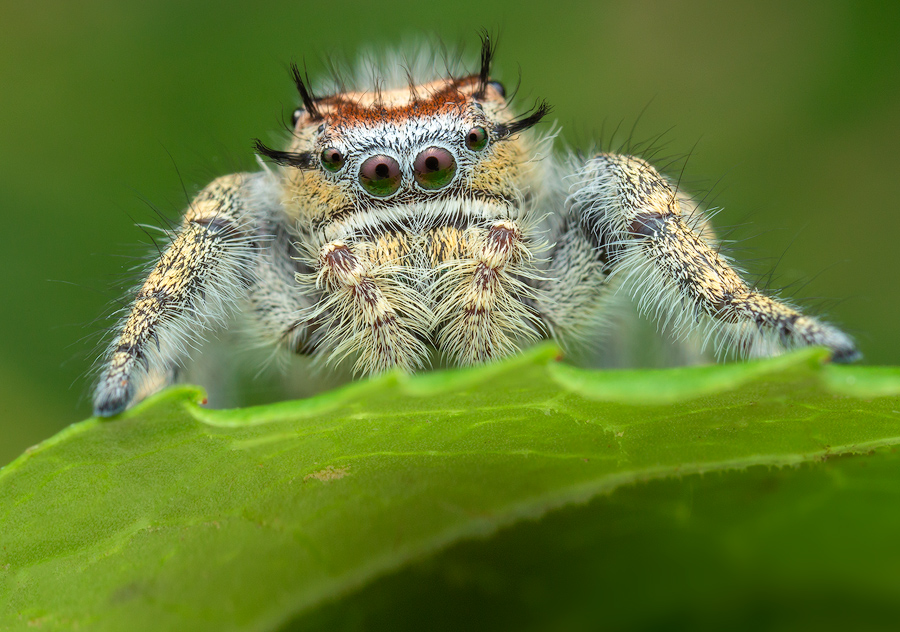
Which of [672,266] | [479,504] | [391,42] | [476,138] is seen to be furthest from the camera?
[391,42]

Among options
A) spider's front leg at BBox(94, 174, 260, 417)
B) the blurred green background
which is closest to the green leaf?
spider's front leg at BBox(94, 174, 260, 417)

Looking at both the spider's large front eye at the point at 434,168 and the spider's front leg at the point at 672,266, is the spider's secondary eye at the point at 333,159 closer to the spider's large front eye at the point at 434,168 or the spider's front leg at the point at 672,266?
the spider's large front eye at the point at 434,168

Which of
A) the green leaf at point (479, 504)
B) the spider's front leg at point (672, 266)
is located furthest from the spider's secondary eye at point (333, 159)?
the green leaf at point (479, 504)

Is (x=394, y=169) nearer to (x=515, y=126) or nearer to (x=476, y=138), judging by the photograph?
(x=476, y=138)

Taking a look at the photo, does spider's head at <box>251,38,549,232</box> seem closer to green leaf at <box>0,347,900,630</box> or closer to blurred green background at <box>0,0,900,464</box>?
green leaf at <box>0,347,900,630</box>

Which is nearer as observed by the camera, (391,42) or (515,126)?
(515,126)

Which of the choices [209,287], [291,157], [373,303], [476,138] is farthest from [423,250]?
[209,287]

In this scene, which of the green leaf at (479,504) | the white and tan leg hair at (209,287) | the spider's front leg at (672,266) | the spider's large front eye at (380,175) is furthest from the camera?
the spider's large front eye at (380,175)

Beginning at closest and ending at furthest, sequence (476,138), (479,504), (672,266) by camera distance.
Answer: (479,504) < (672,266) < (476,138)
